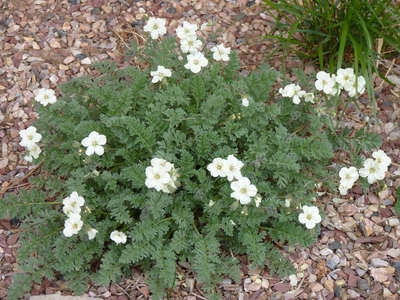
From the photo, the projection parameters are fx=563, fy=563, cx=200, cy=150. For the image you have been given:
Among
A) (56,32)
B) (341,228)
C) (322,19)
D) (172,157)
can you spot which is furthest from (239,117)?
(56,32)

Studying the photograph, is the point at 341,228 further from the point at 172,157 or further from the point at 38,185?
the point at 38,185

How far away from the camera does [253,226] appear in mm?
3145

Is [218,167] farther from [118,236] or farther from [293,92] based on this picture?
[293,92]

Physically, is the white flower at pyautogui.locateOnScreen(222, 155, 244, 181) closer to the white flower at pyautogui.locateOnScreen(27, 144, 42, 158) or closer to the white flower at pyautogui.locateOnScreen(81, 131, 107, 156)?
the white flower at pyautogui.locateOnScreen(81, 131, 107, 156)

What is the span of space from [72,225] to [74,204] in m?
0.12

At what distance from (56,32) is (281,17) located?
1.79m

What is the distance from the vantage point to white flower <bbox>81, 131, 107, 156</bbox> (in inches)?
123

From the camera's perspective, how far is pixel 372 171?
324 centimetres

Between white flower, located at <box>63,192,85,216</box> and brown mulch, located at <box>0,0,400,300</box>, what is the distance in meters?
0.54

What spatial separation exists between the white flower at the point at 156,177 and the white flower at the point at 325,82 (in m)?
1.17

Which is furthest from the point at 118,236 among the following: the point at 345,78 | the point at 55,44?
the point at 55,44

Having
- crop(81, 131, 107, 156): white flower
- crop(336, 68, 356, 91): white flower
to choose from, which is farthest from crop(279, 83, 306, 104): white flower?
crop(81, 131, 107, 156): white flower

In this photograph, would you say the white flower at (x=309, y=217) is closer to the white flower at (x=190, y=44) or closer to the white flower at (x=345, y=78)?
the white flower at (x=345, y=78)

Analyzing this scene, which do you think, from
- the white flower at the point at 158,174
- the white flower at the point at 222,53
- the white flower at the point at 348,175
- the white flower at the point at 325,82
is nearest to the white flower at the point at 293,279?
the white flower at the point at 348,175
